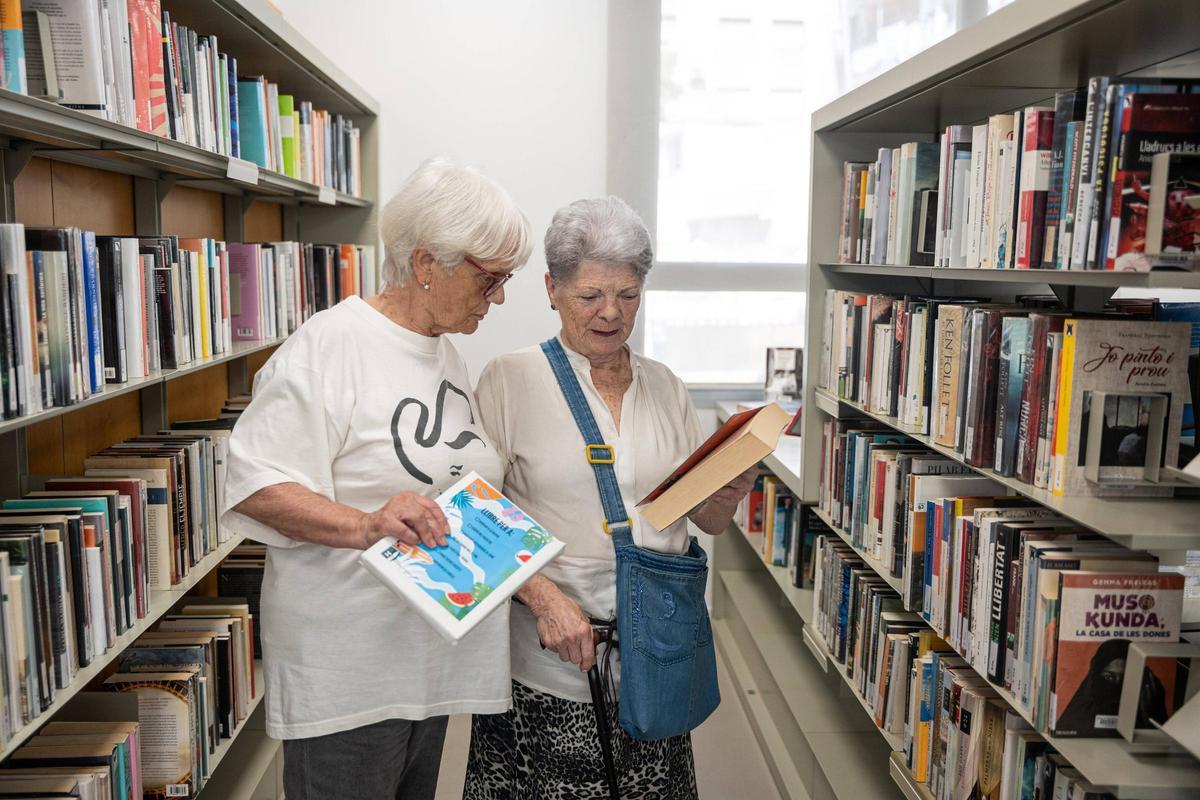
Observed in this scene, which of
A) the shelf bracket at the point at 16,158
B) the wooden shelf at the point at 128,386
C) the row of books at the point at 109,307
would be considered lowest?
the wooden shelf at the point at 128,386

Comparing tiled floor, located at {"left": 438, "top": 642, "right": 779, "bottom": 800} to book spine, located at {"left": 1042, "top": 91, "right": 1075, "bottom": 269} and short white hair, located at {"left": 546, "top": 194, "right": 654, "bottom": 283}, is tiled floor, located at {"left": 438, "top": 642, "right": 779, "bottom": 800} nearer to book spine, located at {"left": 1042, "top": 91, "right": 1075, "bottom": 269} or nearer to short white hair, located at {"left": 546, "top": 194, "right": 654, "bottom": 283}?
short white hair, located at {"left": 546, "top": 194, "right": 654, "bottom": 283}

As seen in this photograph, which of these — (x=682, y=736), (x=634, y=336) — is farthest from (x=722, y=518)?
(x=634, y=336)

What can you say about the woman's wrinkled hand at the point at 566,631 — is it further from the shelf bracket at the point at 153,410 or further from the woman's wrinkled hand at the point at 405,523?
the shelf bracket at the point at 153,410

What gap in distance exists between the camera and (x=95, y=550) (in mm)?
1761

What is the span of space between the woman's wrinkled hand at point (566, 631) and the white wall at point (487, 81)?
2.63 metres

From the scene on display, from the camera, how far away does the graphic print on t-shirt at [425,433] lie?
162 cm

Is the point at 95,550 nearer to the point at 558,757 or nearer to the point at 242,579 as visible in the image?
the point at 558,757

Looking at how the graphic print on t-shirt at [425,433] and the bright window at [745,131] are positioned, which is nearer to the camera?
the graphic print on t-shirt at [425,433]

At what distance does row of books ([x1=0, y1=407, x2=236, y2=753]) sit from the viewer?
1.52 m

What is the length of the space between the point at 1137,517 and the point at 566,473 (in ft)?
3.12

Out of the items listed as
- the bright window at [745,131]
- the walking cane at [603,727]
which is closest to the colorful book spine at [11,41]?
the walking cane at [603,727]

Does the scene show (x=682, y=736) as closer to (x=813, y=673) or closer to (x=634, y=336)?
(x=813, y=673)

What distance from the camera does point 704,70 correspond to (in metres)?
4.27

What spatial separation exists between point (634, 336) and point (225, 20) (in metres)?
2.28
